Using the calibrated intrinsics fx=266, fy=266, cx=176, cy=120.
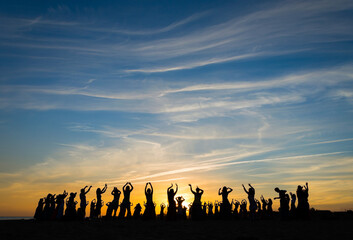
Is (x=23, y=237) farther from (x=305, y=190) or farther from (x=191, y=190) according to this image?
(x=305, y=190)

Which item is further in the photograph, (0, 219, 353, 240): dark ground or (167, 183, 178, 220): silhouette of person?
(167, 183, 178, 220): silhouette of person

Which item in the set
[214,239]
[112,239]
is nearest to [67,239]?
[112,239]

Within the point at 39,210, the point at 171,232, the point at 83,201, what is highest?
the point at 83,201

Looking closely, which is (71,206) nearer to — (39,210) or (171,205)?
(39,210)

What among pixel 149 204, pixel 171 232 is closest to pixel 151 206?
pixel 149 204

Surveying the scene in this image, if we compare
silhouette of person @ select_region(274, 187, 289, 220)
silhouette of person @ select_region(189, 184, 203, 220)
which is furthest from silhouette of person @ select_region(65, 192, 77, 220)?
silhouette of person @ select_region(274, 187, 289, 220)

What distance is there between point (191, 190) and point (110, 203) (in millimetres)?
6961

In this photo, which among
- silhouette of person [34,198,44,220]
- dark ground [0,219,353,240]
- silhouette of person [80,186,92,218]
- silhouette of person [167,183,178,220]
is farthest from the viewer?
silhouette of person [34,198,44,220]

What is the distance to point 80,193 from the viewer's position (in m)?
21.3

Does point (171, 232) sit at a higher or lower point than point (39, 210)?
higher

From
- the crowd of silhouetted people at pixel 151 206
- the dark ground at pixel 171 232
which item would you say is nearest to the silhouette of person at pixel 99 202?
the crowd of silhouetted people at pixel 151 206

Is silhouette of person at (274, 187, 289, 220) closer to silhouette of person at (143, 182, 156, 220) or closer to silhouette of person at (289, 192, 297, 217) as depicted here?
silhouette of person at (289, 192, 297, 217)

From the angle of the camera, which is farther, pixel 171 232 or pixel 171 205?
pixel 171 205

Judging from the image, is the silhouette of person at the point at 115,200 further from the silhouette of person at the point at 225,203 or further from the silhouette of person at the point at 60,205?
the silhouette of person at the point at 225,203
